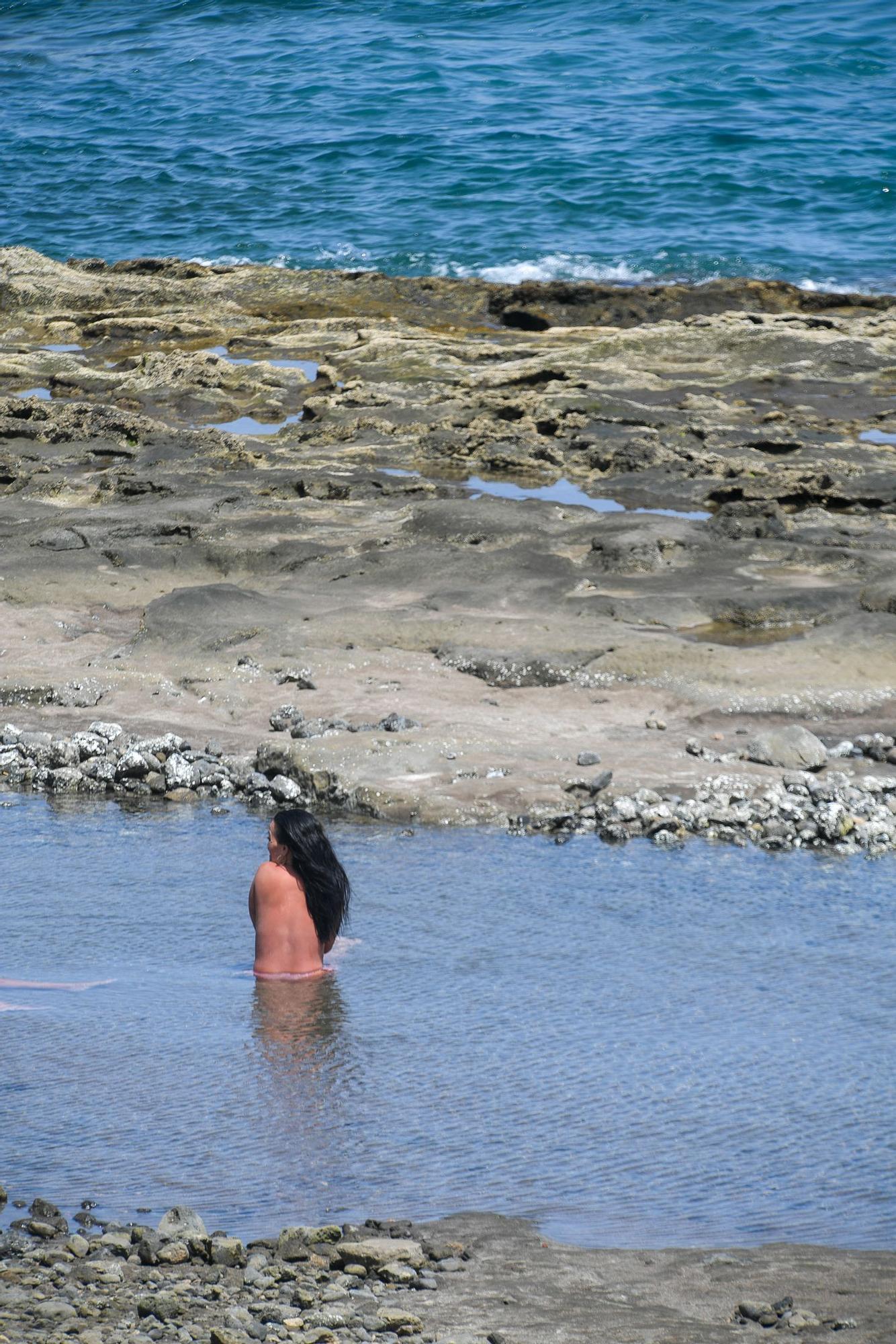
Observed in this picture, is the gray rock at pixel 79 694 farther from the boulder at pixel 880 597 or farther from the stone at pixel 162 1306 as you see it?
the stone at pixel 162 1306

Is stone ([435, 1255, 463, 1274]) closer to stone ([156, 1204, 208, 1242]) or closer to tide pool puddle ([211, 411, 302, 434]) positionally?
stone ([156, 1204, 208, 1242])

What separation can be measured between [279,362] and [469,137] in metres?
18.3

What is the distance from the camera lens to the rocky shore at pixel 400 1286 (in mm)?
3838

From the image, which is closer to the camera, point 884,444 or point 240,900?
point 240,900

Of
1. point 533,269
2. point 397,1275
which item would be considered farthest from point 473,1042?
point 533,269

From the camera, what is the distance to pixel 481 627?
38.1ft

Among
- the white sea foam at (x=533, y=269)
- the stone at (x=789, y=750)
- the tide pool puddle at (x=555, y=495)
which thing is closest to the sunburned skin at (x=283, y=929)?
the stone at (x=789, y=750)

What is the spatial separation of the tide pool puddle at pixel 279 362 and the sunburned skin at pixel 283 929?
49.0 feet

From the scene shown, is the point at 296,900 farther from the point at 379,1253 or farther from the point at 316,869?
the point at 379,1253

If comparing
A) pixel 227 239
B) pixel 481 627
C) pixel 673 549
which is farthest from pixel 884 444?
pixel 227 239

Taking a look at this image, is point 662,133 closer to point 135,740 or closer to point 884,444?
point 884,444

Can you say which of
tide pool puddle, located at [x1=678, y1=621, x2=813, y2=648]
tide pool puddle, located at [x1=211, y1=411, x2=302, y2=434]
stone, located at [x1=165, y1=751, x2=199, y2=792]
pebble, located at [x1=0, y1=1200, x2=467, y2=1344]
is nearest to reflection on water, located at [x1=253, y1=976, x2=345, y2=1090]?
pebble, located at [x1=0, y1=1200, x2=467, y2=1344]

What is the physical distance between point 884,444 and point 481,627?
7.35 metres

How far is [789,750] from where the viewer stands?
9281 mm
